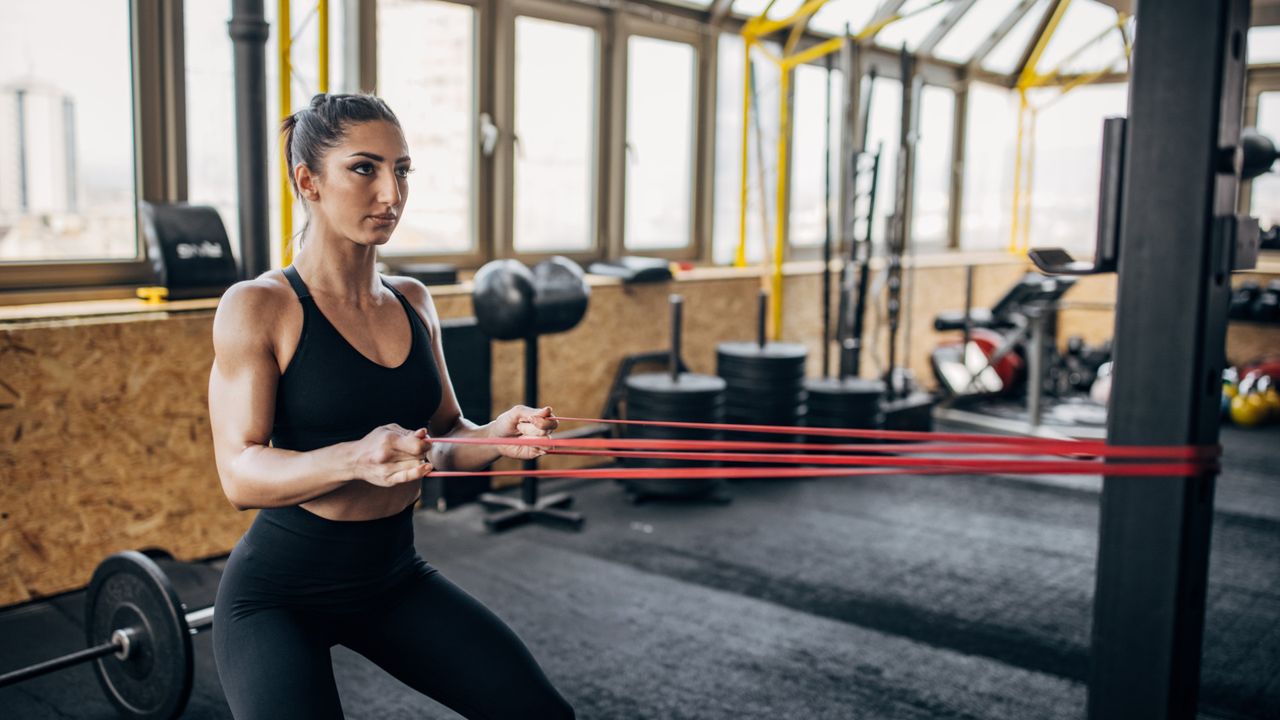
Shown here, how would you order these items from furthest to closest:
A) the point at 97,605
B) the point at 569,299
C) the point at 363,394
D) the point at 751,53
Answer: the point at 751,53
the point at 569,299
the point at 97,605
the point at 363,394

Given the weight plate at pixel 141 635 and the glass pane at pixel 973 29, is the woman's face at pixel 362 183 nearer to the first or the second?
the weight plate at pixel 141 635

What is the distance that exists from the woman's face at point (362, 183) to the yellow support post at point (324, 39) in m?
2.17

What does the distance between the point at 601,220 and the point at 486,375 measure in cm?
130

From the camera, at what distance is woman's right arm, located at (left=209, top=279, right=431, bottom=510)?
1.40m

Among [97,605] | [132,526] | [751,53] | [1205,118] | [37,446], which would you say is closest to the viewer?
[1205,118]

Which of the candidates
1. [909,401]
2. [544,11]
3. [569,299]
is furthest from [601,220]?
[909,401]

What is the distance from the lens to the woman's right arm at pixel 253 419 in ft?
4.60

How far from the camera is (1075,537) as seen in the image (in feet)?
13.2

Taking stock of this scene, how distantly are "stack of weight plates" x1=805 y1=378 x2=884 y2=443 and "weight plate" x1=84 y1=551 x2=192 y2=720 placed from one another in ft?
10.6

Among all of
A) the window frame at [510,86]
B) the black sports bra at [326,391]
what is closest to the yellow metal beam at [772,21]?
the window frame at [510,86]

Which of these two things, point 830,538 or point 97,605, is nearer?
point 97,605

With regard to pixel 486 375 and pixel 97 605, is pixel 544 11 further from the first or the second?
pixel 97 605

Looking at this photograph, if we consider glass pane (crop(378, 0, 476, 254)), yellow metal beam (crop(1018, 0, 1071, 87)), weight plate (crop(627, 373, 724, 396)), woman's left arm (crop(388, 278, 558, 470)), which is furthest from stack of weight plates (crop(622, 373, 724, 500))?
yellow metal beam (crop(1018, 0, 1071, 87))

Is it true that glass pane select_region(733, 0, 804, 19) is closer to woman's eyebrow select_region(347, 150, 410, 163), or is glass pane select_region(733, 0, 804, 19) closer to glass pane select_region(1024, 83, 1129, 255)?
glass pane select_region(1024, 83, 1129, 255)
